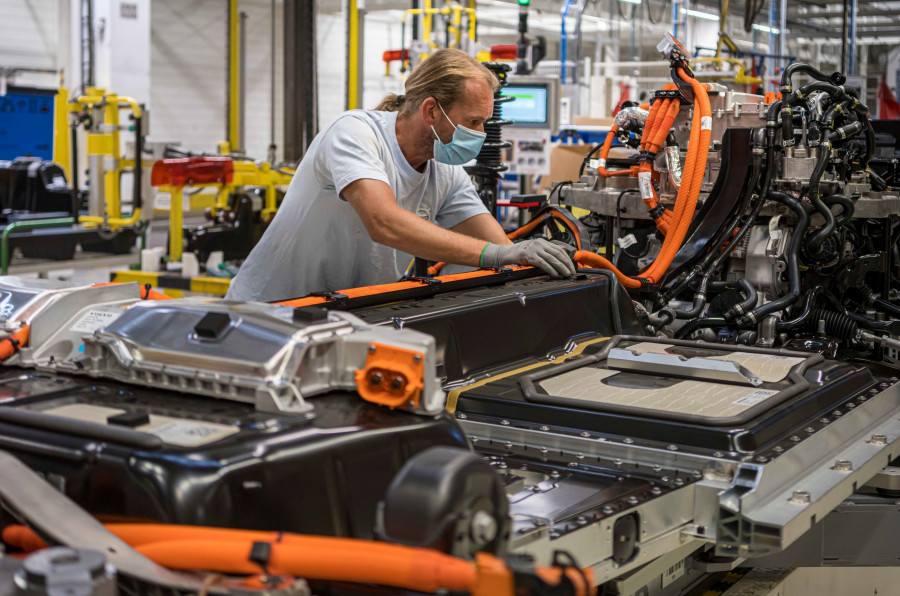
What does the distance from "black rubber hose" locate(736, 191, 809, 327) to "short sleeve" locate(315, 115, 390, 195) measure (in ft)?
4.52

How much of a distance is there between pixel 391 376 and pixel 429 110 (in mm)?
1530

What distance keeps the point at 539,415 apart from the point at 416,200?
1.26 m

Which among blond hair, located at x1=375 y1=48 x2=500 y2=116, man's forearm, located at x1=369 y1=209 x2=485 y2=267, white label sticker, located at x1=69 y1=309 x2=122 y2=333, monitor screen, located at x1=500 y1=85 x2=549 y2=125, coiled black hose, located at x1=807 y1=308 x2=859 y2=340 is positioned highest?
monitor screen, located at x1=500 y1=85 x2=549 y2=125

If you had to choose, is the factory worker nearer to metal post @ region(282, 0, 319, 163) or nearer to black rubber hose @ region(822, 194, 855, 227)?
black rubber hose @ region(822, 194, 855, 227)

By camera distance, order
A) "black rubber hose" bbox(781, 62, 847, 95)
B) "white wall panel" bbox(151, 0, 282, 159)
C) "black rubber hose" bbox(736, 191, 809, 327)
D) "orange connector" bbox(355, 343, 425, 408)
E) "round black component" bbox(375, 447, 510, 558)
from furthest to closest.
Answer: "white wall panel" bbox(151, 0, 282, 159) → "black rubber hose" bbox(781, 62, 847, 95) → "black rubber hose" bbox(736, 191, 809, 327) → "orange connector" bbox(355, 343, 425, 408) → "round black component" bbox(375, 447, 510, 558)

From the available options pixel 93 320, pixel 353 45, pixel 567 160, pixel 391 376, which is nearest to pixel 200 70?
pixel 353 45

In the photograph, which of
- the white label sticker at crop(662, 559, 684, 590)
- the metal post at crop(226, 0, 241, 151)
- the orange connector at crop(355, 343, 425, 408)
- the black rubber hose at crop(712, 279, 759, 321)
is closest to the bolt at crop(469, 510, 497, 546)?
the orange connector at crop(355, 343, 425, 408)

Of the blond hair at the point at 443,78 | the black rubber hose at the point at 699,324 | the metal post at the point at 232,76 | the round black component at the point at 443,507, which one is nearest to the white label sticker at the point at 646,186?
the black rubber hose at the point at 699,324

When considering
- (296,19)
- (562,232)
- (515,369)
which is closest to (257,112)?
(296,19)

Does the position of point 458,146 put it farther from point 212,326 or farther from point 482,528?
point 482,528

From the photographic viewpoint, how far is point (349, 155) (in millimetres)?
2809

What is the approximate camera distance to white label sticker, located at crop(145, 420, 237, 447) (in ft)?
4.49

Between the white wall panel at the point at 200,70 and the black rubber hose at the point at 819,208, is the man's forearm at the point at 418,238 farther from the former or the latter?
the white wall panel at the point at 200,70

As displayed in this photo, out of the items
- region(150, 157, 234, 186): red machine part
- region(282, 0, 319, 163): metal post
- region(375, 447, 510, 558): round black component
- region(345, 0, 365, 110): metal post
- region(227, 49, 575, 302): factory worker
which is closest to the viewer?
Answer: region(375, 447, 510, 558): round black component
